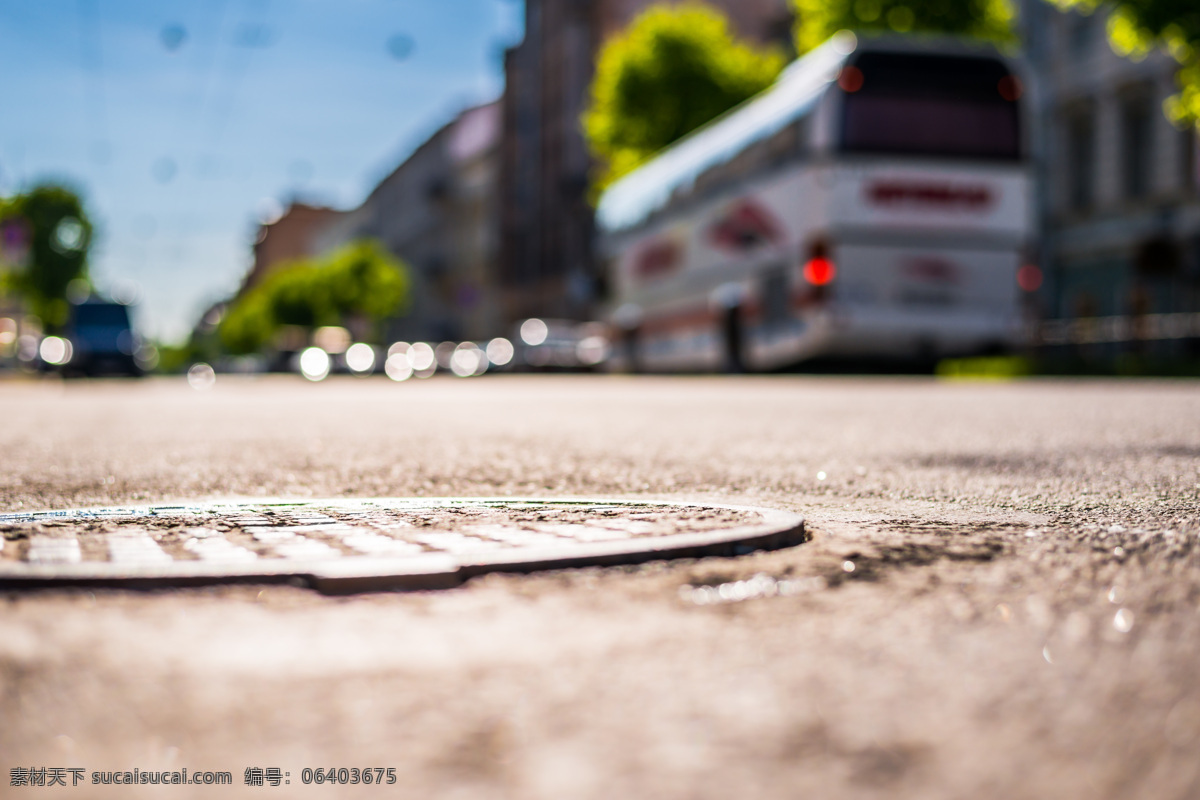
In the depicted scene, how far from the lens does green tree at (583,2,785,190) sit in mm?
37844

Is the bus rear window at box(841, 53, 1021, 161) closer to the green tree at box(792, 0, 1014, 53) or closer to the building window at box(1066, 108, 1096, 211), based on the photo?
the green tree at box(792, 0, 1014, 53)

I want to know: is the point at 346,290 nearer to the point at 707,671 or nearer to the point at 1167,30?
the point at 1167,30

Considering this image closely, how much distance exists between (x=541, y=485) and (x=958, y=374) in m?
14.5

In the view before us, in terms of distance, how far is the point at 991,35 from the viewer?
27.9 metres

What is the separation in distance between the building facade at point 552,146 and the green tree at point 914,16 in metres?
26.3

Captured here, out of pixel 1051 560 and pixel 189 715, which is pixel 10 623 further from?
pixel 1051 560

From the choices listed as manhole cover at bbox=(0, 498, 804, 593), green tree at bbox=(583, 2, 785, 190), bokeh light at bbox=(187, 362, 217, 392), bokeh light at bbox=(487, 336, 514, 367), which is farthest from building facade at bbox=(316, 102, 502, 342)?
manhole cover at bbox=(0, 498, 804, 593)

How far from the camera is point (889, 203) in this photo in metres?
17.5

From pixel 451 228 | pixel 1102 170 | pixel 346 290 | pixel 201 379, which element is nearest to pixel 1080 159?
pixel 1102 170

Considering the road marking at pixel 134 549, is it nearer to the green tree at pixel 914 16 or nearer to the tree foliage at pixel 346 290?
the green tree at pixel 914 16

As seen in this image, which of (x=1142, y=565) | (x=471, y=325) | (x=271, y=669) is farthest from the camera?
(x=471, y=325)

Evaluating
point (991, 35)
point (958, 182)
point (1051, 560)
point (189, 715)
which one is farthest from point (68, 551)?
point (991, 35)

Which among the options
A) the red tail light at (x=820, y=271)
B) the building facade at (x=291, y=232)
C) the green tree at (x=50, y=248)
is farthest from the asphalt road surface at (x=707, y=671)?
the building facade at (x=291, y=232)

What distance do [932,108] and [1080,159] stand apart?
18216 millimetres
